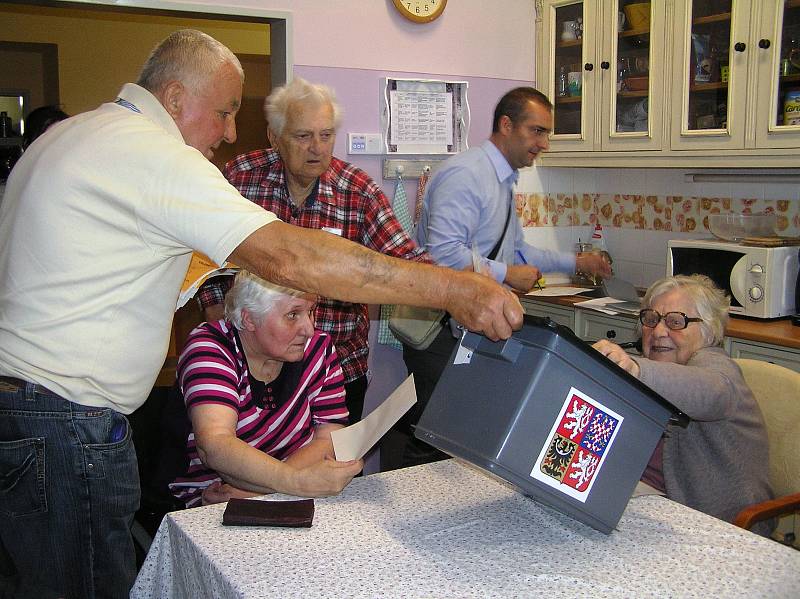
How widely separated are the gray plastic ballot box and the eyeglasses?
2.20 feet

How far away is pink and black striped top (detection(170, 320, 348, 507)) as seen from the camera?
2002mm

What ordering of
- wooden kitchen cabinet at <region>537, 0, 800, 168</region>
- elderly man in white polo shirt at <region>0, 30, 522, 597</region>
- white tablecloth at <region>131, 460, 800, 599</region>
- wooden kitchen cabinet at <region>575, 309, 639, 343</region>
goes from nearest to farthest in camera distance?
white tablecloth at <region>131, 460, 800, 599</region>
elderly man in white polo shirt at <region>0, 30, 522, 597</region>
wooden kitchen cabinet at <region>537, 0, 800, 168</region>
wooden kitchen cabinet at <region>575, 309, 639, 343</region>

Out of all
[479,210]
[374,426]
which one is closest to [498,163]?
[479,210]

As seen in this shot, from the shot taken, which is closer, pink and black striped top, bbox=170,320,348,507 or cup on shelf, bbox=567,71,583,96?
pink and black striped top, bbox=170,320,348,507

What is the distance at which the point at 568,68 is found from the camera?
13.8 feet

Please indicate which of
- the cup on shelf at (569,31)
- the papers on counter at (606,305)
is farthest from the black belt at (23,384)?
the cup on shelf at (569,31)

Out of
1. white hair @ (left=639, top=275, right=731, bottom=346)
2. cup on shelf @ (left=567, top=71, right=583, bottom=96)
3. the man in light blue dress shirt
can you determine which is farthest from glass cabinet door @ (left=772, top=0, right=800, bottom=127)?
white hair @ (left=639, top=275, right=731, bottom=346)

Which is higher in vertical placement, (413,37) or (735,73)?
(413,37)

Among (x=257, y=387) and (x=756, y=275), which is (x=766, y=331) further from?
(x=257, y=387)

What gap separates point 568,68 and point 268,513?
3185 mm

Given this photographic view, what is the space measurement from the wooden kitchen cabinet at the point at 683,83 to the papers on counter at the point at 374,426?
2.30 meters

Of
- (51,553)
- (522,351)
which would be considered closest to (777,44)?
(522,351)

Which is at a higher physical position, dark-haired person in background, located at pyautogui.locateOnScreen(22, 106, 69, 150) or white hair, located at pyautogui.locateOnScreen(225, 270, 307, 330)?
dark-haired person in background, located at pyautogui.locateOnScreen(22, 106, 69, 150)

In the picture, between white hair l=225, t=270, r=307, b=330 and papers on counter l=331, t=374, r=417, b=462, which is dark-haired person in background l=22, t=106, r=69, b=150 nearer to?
white hair l=225, t=270, r=307, b=330
